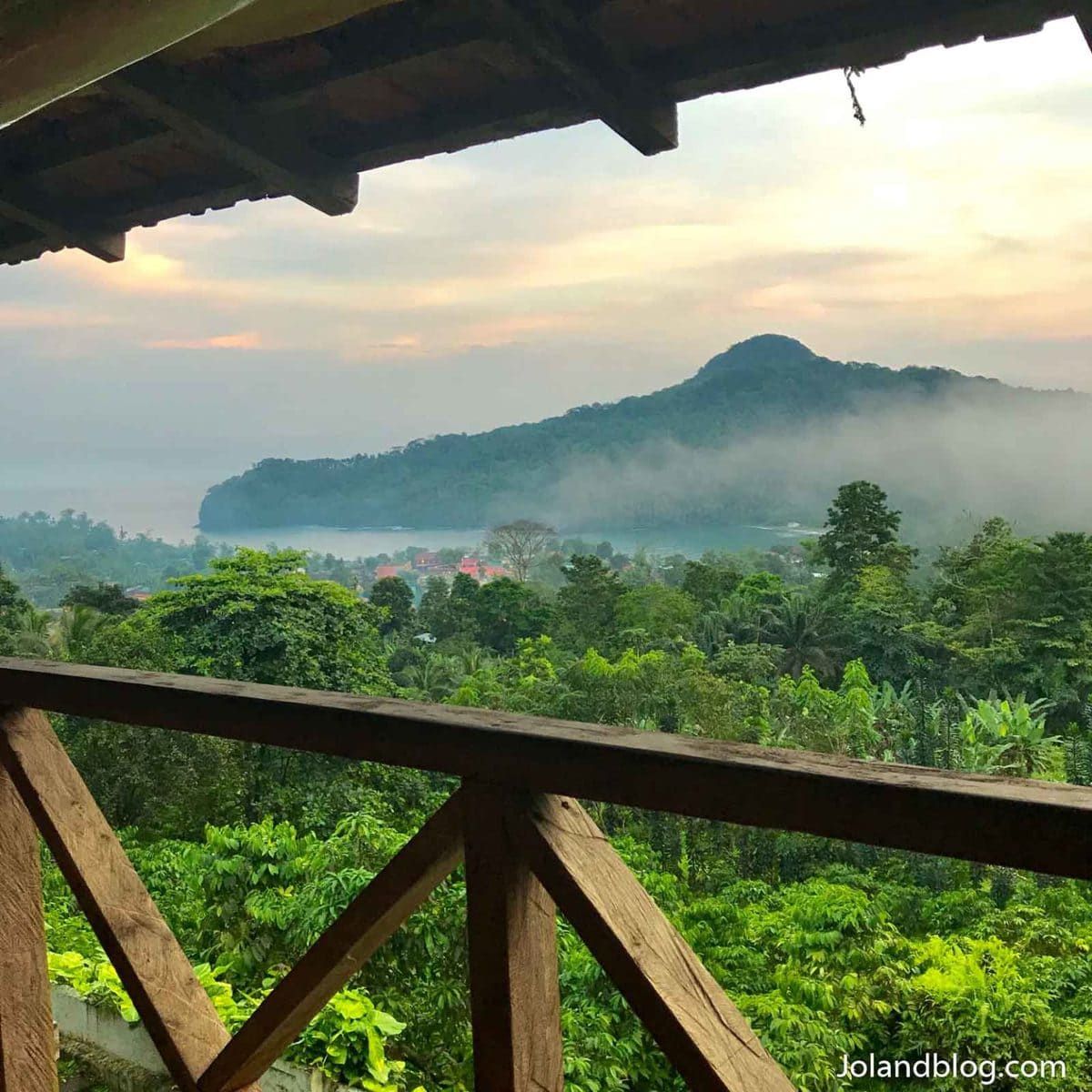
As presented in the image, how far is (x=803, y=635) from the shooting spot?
1628 centimetres

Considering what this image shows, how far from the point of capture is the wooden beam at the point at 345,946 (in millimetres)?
635

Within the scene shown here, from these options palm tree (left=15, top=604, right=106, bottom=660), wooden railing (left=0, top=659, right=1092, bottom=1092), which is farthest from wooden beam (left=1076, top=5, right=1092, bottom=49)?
palm tree (left=15, top=604, right=106, bottom=660)

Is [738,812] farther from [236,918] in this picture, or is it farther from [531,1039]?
[236,918]

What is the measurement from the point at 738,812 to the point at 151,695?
477mm

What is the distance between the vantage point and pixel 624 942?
553 millimetres

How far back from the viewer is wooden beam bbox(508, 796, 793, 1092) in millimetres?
543

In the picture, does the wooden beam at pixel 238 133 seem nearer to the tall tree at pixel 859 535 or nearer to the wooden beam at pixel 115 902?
the wooden beam at pixel 115 902

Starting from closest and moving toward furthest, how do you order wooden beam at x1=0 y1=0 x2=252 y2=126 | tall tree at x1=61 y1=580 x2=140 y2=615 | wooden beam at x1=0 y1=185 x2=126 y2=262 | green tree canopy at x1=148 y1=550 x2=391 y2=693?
1. wooden beam at x1=0 y1=0 x2=252 y2=126
2. wooden beam at x1=0 y1=185 x2=126 y2=262
3. green tree canopy at x1=148 y1=550 x2=391 y2=693
4. tall tree at x1=61 y1=580 x2=140 y2=615

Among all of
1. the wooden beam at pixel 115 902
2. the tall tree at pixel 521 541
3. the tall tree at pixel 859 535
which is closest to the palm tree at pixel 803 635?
the tall tree at pixel 859 535

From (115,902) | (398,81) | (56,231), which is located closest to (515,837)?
(115,902)

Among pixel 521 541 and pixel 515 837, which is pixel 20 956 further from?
pixel 521 541

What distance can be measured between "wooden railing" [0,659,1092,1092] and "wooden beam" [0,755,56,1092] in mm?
75

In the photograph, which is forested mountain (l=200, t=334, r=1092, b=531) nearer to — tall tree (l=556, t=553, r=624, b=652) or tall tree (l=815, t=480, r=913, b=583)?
tall tree (l=815, t=480, r=913, b=583)

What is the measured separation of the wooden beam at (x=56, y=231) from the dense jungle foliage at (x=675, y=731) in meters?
1.62
